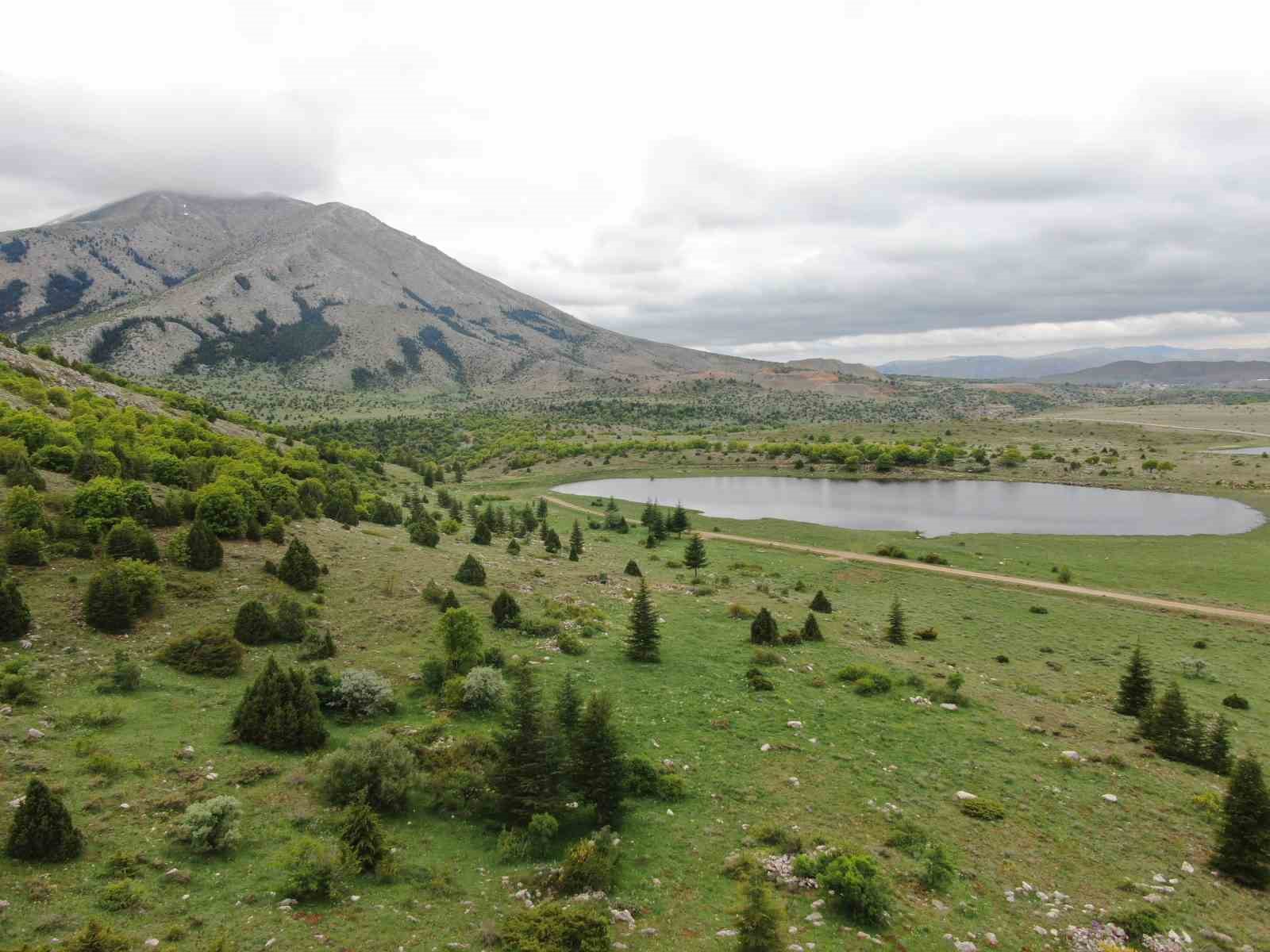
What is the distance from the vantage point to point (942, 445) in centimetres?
14025

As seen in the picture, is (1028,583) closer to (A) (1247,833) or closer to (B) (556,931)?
(A) (1247,833)

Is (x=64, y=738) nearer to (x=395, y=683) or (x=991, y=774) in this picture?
(x=395, y=683)

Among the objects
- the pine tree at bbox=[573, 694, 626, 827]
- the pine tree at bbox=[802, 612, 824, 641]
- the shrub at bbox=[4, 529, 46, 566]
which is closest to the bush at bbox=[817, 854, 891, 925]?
the pine tree at bbox=[573, 694, 626, 827]

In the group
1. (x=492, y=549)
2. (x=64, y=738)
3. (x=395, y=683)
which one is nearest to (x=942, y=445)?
(x=492, y=549)

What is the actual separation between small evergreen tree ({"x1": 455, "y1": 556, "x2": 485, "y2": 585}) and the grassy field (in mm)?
1325

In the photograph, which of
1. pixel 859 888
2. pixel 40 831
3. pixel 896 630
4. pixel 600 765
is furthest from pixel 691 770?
pixel 896 630

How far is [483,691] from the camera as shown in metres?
24.3

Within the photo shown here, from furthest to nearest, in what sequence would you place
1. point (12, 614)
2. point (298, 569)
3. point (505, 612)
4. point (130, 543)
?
point (505, 612)
point (298, 569)
point (130, 543)
point (12, 614)

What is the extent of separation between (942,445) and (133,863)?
490 ft

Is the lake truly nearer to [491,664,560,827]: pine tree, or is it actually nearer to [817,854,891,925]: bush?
[817,854,891,925]: bush

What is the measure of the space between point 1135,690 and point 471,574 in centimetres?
3447

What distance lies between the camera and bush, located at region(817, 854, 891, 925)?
1484cm

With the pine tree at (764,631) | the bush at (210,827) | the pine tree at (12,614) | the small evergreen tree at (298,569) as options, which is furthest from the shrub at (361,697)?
the pine tree at (764,631)

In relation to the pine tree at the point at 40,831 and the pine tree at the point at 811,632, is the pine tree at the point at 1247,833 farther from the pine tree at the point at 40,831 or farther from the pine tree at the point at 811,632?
the pine tree at the point at 40,831
